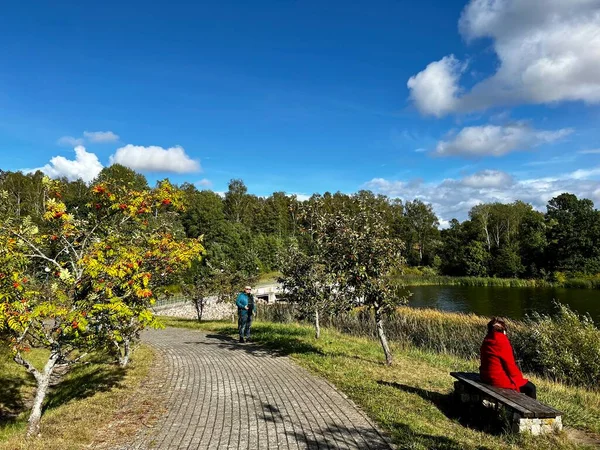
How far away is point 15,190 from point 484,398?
255 feet

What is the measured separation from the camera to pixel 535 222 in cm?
6694

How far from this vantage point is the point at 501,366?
23.0 ft

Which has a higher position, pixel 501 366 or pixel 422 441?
pixel 501 366

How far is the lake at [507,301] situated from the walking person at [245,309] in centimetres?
2469

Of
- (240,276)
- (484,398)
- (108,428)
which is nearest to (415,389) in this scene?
(484,398)

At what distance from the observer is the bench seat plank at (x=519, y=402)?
5879 mm

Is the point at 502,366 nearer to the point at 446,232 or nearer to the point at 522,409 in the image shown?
the point at 522,409

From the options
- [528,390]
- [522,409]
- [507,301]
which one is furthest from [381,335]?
[507,301]

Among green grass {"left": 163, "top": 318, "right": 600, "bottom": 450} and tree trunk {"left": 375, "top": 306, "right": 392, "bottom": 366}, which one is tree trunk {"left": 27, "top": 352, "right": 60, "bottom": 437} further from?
tree trunk {"left": 375, "top": 306, "right": 392, "bottom": 366}

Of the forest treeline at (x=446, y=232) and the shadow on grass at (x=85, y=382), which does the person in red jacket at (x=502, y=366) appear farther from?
the forest treeline at (x=446, y=232)

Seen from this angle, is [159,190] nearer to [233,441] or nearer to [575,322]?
[233,441]

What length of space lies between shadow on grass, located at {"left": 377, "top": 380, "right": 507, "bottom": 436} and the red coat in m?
0.53

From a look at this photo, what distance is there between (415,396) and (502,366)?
2.02 metres

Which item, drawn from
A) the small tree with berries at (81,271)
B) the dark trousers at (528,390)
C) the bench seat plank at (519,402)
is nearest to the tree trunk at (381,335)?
the bench seat plank at (519,402)
